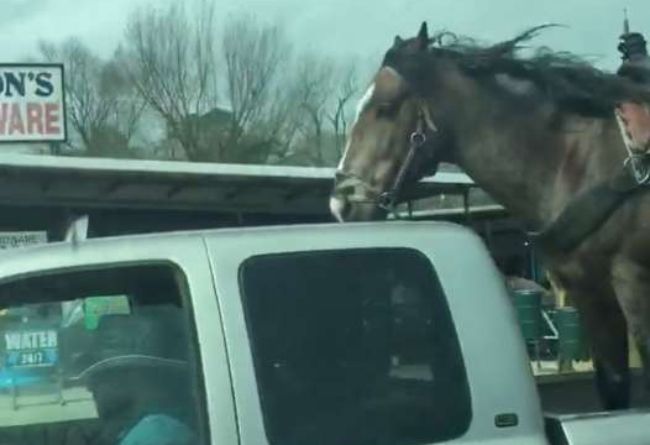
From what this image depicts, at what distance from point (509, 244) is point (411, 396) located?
52.5 ft

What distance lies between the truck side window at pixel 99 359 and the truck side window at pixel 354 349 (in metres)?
0.20

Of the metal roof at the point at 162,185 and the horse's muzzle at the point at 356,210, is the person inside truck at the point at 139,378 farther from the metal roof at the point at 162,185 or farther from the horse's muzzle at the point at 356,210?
the metal roof at the point at 162,185

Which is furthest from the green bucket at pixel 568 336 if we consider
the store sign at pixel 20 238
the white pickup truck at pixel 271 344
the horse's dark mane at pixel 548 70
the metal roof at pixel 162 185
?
the white pickup truck at pixel 271 344

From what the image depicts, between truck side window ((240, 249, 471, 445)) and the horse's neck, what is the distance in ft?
6.79

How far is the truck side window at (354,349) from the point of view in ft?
11.8

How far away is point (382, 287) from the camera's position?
379 centimetres

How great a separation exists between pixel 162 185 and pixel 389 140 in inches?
361

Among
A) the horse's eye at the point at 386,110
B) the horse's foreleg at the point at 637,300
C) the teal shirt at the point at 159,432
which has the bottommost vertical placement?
the horse's foreleg at the point at 637,300

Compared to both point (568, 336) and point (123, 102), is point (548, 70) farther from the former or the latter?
point (123, 102)

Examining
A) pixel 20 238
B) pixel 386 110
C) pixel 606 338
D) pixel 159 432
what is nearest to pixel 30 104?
pixel 20 238

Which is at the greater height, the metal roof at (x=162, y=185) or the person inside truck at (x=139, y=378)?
the person inside truck at (x=139, y=378)

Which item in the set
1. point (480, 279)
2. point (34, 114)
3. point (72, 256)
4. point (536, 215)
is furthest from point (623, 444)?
point (34, 114)

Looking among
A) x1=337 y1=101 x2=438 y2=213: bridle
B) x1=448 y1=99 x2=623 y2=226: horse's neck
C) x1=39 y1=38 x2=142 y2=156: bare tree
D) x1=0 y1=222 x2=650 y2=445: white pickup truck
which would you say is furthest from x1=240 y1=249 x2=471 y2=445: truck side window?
x1=39 y1=38 x2=142 y2=156: bare tree

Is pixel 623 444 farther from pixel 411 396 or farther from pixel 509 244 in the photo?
pixel 509 244
